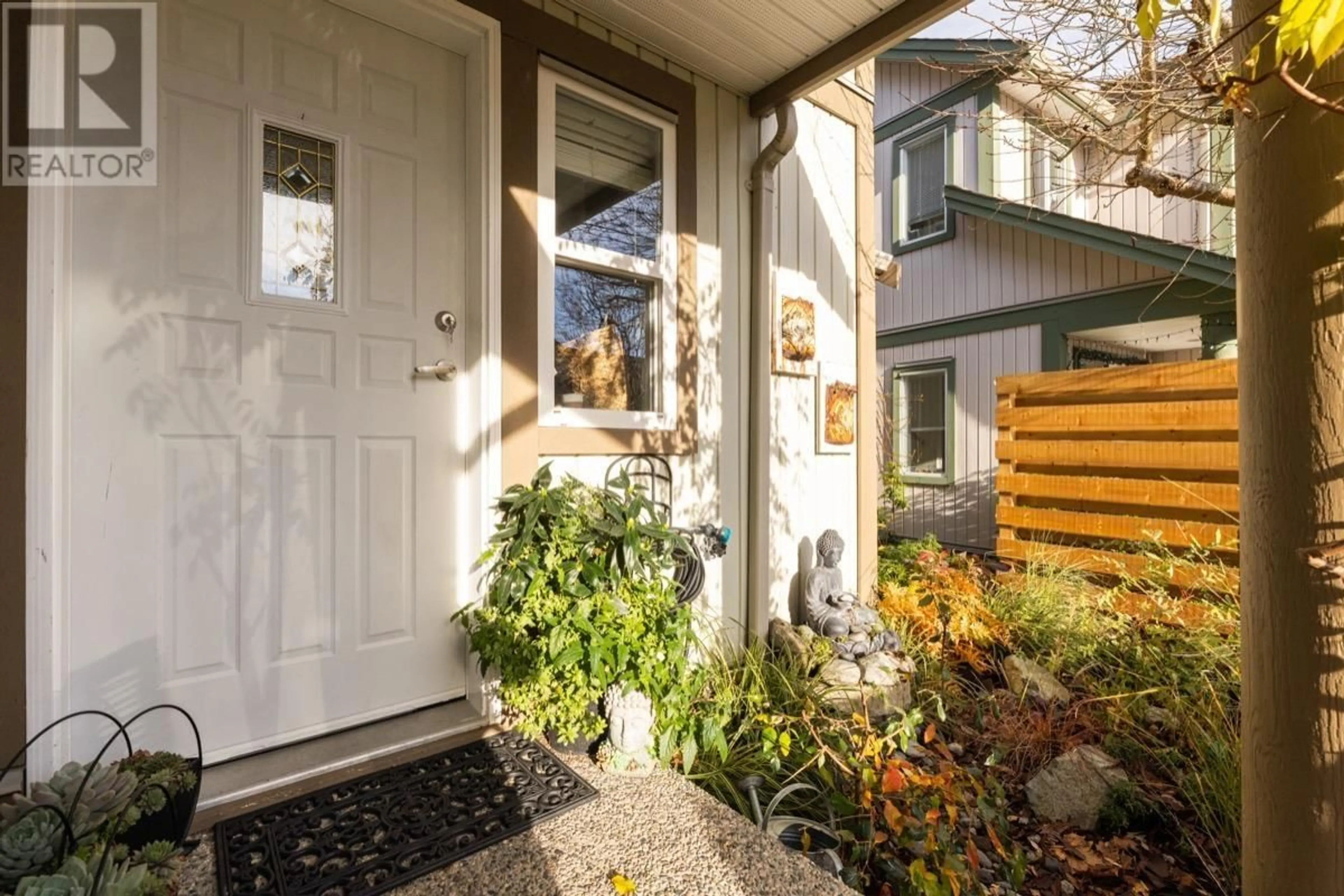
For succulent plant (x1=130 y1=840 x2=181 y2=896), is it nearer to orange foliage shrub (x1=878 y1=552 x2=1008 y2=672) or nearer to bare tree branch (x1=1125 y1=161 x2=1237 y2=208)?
orange foliage shrub (x1=878 y1=552 x2=1008 y2=672)

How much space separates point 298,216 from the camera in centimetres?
192

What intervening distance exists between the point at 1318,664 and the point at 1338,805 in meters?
0.27

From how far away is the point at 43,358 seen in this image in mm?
1482

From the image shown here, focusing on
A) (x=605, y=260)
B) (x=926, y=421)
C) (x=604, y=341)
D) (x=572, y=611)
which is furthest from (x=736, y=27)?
(x=926, y=421)

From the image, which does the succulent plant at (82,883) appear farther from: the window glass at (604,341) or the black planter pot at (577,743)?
the window glass at (604,341)

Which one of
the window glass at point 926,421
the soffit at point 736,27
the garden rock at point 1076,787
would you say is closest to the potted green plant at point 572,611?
the garden rock at point 1076,787

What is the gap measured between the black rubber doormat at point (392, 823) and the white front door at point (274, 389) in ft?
1.04

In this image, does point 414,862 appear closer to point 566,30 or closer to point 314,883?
point 314,883

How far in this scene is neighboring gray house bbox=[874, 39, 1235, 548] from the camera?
16.5 ft

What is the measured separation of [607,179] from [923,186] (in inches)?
221

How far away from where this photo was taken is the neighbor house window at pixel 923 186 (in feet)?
21.8

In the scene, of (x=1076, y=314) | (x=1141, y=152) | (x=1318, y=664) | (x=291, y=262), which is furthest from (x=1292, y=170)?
(x=1076, y=314)

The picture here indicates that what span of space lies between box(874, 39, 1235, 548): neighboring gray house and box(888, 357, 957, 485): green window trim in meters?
0.01

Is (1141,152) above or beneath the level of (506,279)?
above
